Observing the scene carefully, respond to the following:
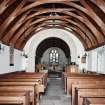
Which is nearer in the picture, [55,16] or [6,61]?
[6,61]

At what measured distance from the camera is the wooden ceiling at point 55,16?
1699cm

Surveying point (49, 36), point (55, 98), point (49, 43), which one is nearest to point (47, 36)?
point (49, 36)

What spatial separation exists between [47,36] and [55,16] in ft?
24.0

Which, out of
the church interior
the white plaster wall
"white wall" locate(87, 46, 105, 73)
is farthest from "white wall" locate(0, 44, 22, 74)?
"white wall" locate(87, 46, 105, 73)

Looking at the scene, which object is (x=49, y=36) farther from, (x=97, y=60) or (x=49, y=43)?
(x=49, y=43)

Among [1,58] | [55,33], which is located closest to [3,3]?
[1,58]

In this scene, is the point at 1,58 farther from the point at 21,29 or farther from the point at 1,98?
the point at 1,98

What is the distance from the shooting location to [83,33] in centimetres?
2659

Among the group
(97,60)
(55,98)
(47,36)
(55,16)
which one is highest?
(55,16)

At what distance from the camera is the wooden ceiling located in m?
17.0

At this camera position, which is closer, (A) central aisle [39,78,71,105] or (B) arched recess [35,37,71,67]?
(A) central aisle [39,78,71,105]

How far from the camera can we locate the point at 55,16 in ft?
75.8

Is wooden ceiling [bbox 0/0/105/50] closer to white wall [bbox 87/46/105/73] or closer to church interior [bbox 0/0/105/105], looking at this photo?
church interior [bbox 0/0/105/105]

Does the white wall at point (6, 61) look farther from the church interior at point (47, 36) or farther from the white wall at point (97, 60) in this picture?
the white wall at point (97, 60)
